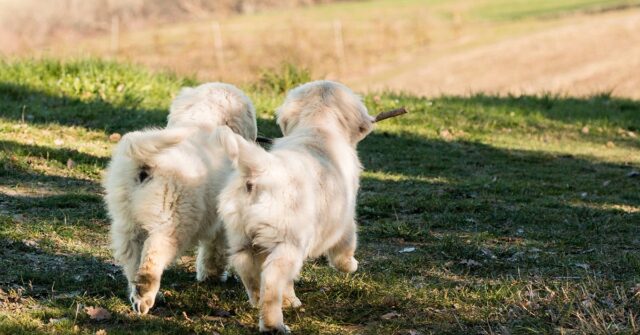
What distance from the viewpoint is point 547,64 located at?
102 ft

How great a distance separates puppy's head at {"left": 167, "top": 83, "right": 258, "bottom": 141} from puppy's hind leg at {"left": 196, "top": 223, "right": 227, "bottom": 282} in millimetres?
778

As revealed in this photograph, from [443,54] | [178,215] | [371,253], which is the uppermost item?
[178,215]

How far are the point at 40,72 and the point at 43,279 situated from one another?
332 inches

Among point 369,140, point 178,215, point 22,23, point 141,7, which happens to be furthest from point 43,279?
point 141,7

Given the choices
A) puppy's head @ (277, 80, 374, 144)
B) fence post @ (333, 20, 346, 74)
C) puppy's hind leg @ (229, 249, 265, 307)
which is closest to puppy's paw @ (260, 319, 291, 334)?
puppy's hind leg @ (229, 249, 265, 307)

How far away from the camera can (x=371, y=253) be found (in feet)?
24.0

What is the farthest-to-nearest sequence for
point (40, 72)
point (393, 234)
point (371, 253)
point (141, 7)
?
1. point (141, 7)
2. point (40, 72)
3. point (393, 234)
4. point (371, 253)

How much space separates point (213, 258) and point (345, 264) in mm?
889

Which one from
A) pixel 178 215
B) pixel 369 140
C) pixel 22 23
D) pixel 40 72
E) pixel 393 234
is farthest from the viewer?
pixel 22 23

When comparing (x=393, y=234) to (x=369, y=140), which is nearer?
(x=393, y=234)

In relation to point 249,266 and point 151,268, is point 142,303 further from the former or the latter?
point 249,266

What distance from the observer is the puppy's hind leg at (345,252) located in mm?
6033

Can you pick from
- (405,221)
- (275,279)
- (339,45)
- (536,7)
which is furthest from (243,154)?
(536,7)

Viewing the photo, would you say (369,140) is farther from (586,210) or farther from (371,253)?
(371,253)
